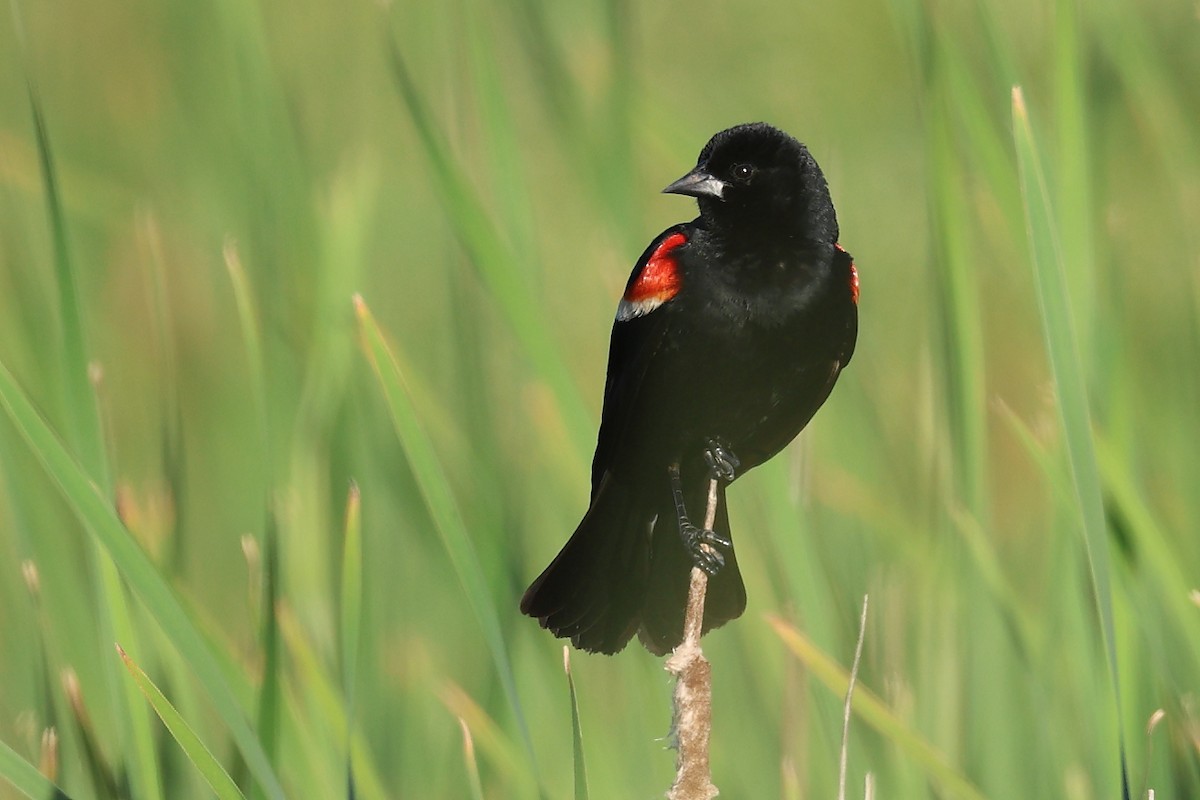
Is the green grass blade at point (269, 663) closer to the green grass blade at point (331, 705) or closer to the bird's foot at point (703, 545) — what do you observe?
the green grass blade at point (331, 705)

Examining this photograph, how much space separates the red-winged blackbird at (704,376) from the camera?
Answer: 5.32ft

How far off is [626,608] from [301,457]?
465 mm

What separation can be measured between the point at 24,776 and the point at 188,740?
139mm

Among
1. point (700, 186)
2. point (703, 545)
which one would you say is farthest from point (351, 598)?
point (700, 186)

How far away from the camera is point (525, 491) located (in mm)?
1977

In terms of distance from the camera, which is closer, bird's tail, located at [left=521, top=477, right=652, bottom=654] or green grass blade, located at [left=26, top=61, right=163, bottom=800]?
green grass blade, located at [left=26, top=61, right=163, bottom=800]

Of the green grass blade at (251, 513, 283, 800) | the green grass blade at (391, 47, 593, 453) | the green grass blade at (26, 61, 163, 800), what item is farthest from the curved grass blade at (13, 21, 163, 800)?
the green grass blade at (391, 47, 593, 453)

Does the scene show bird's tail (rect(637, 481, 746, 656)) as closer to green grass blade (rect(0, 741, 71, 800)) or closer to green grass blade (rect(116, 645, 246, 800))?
green grass blade (rect(116, 645, 246, 800))

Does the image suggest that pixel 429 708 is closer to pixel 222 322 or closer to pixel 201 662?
pixel 201 662

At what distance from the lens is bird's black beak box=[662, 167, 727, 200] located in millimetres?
1802

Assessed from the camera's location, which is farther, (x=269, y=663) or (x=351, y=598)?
(x=269, y=663)

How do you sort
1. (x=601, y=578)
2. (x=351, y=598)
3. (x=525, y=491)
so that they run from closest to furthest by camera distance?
(x=351, y=598)
(x=601, y=578)
(x=525, y=491)

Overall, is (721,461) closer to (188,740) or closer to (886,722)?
(886,722)

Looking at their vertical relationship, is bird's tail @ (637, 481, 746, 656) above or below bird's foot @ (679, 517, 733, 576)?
below
